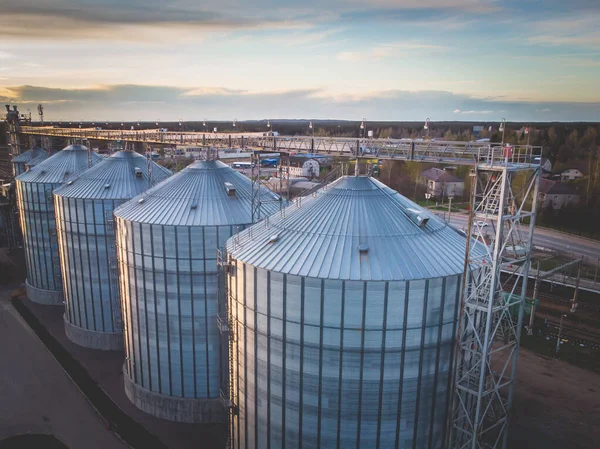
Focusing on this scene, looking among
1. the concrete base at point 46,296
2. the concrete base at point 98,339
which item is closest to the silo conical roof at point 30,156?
the concrete base at point 46,296

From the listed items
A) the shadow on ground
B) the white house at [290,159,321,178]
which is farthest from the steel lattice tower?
the white house at [290,159,321,178]

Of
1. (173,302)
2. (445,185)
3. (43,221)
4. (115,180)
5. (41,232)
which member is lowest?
(445,185)

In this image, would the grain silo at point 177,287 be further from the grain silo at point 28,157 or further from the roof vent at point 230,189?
the grain silo at point 28,157

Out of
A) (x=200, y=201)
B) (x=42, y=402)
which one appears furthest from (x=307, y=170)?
(x=42, y=402)

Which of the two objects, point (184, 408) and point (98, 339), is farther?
point (98, 339)

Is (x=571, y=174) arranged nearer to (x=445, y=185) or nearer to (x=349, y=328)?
(x=445, y=185)

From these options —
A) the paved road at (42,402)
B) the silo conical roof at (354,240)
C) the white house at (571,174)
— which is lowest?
the paved road at (42,402)
